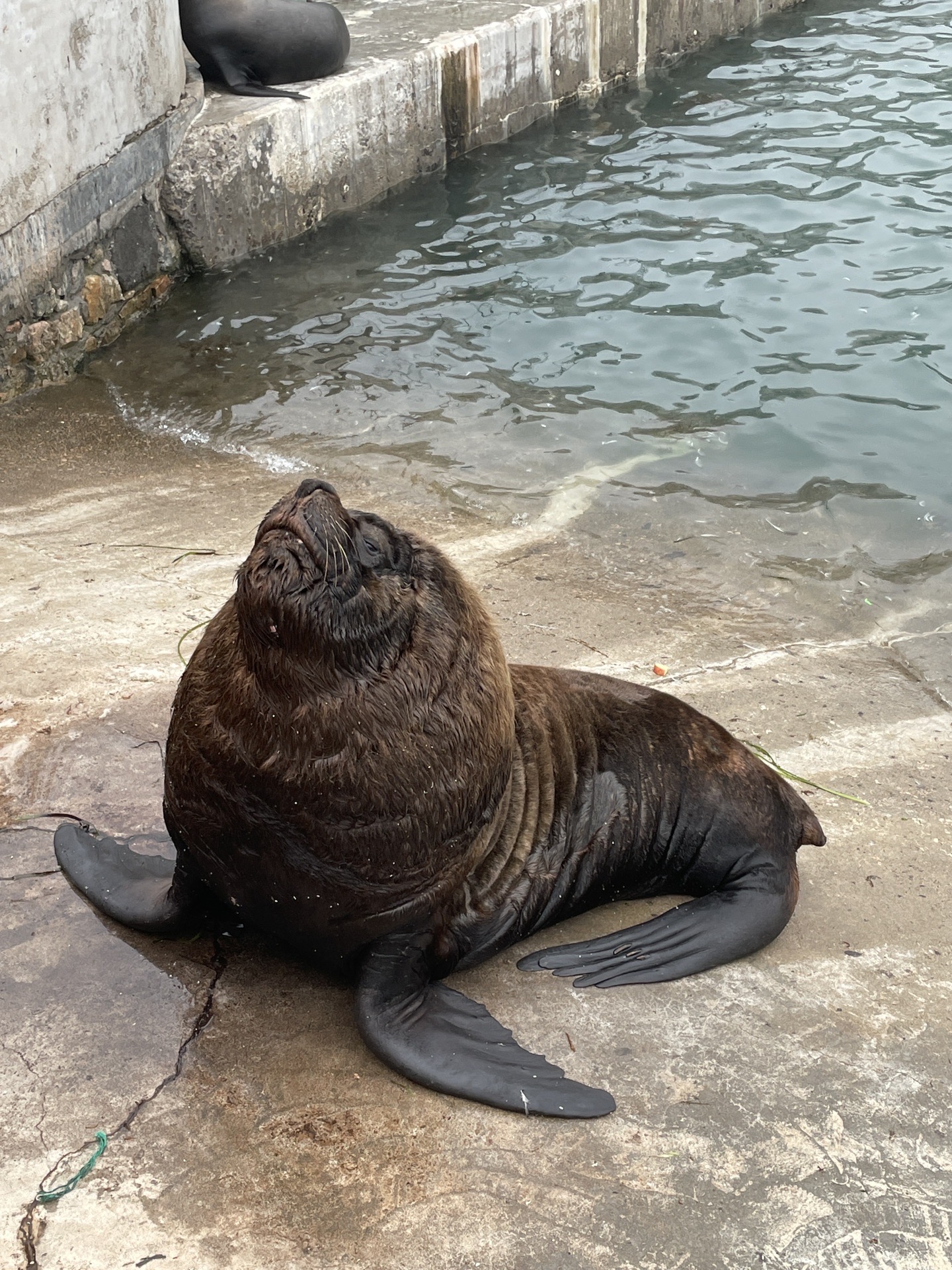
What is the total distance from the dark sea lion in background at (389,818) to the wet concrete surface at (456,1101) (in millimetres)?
96

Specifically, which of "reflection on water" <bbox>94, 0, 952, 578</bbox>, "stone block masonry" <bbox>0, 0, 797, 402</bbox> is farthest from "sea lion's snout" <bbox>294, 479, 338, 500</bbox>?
"stone block masonry" <bbox>0, 0, 797, 402</bbox>

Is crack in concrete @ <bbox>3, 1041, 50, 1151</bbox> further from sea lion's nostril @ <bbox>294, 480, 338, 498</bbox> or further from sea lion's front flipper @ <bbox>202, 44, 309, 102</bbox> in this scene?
sea lion's front flipper @ <bbox>202, 44, 309, 102</bbox>

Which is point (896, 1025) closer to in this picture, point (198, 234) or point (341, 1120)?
point (341, 1120)

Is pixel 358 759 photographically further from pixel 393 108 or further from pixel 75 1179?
pixel 393 108

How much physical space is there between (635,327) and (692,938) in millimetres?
6405

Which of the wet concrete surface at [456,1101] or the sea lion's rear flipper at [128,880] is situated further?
the sea lion's rear flipper at [128,880]

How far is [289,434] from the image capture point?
788 cm

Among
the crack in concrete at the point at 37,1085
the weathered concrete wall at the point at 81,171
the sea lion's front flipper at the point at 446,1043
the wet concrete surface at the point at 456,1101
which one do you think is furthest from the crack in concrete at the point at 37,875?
the weathered concrete wall at the point at 81,171

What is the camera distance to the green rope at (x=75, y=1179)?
2.47m

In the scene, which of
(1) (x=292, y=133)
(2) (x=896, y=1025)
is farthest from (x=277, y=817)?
(1) (x=292, y=133)

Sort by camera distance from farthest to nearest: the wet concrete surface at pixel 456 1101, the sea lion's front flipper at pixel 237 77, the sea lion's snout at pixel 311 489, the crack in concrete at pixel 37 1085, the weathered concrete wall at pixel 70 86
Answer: the sea lion's front flipper at pixel 237 77, the weathered concrete wall at pixel 70 86, the sea lion's snout at pixel 311 489, the crack in concrete at pixel 37 1085, the wet concrete surface at pixel 456 1101

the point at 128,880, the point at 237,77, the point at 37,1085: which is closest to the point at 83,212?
the point at 237,77

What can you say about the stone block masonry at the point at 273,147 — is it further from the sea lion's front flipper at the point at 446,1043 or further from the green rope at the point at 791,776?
the sea lion's front flipper at the point at 446,1043

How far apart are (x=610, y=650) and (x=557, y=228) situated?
6.23 m
